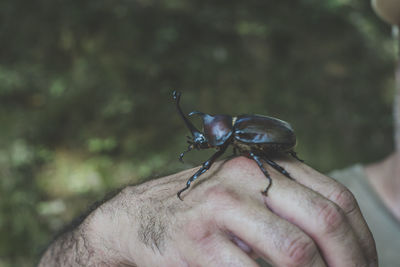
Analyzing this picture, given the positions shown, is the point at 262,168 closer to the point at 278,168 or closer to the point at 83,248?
the point at 278,168

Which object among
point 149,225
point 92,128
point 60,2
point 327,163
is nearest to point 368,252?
point 149,225

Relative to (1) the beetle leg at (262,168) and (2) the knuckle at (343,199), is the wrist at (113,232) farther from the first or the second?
(2) the knuckle at (343,199)

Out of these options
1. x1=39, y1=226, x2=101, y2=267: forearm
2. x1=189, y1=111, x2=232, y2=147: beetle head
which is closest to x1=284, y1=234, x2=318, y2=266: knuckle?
x1=189, y1=111, x2=232, y2=147: beetle head

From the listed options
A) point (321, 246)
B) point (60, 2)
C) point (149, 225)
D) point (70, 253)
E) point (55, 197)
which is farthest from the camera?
point (60, 2)

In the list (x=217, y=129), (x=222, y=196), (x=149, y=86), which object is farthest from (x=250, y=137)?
(x=149, y=86)

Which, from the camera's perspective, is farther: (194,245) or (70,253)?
(70,253)

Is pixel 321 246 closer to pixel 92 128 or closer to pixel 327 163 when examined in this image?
pixel 327 163

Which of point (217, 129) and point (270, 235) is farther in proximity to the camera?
point (217, 129)
